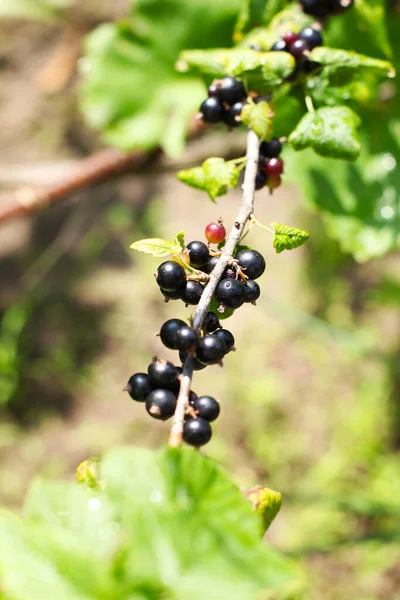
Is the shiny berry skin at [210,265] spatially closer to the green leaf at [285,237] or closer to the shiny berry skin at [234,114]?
the green leaf at [285,237]

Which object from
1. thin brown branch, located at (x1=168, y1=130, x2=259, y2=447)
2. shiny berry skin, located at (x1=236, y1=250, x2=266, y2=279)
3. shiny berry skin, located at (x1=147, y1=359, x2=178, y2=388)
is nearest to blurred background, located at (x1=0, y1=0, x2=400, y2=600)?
thin brown branch, located at (x1=168, y1=130, x2=259, y2=447)

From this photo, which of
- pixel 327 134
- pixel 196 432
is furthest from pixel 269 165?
pixel 196 432

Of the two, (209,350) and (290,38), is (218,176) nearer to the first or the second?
(290,38)

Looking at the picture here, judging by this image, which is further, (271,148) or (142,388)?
(271,148)

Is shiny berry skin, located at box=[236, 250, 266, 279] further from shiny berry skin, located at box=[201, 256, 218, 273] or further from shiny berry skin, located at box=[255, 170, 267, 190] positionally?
shiny berry skin, located at box=[255, 170, 267, 190]

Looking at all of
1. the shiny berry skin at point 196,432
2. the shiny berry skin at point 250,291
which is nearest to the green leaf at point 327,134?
the shiny berry skin at point 250,291
